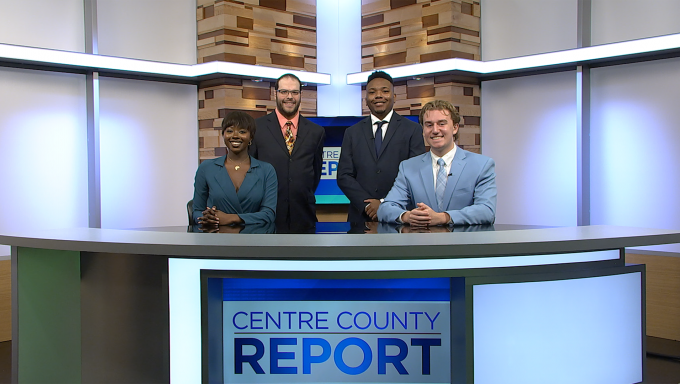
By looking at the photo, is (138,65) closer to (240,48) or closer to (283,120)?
(240,48)

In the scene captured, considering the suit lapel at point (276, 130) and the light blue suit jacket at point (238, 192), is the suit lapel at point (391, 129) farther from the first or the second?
the light blue suit jacket at point (238, 192)

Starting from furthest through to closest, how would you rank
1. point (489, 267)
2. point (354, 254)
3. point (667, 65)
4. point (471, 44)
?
point (471, 44), point (667, 65), point (489, 267), point (354, 254)

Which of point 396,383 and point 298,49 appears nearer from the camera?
point 396,383

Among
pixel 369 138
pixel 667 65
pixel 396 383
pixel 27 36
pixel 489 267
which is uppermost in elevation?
pixel 27 36

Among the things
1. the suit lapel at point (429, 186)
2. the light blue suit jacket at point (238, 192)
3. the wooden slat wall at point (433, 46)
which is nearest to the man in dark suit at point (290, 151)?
the light blue suit jacket at point (238, 192)

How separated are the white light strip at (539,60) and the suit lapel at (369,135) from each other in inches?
56.5

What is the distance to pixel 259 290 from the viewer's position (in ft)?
6.51

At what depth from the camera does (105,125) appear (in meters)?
4.66

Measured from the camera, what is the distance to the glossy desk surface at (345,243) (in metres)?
1.69

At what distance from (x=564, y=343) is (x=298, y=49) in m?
3.98

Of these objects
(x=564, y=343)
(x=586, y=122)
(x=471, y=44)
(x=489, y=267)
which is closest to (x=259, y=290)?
(x=489, y=267)

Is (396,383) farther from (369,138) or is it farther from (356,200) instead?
(369,138)

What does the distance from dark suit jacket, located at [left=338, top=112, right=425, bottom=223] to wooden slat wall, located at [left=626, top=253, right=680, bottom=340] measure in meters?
2.19

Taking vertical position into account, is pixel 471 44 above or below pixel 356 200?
above
